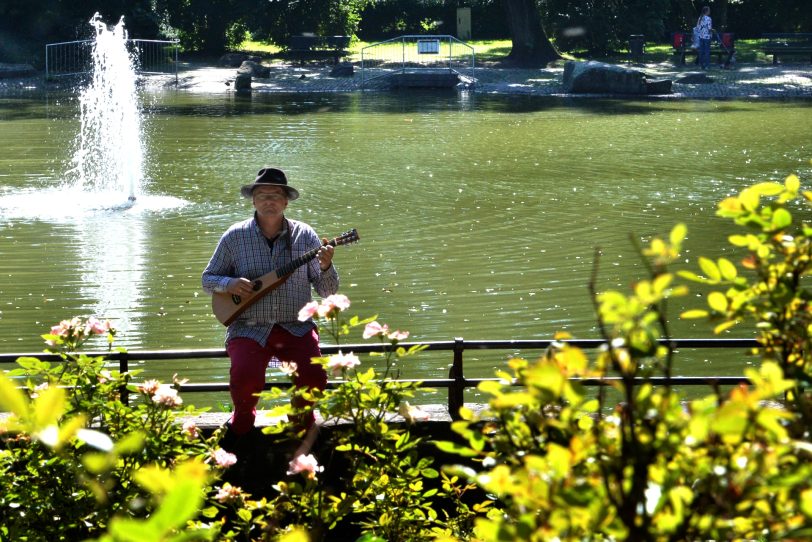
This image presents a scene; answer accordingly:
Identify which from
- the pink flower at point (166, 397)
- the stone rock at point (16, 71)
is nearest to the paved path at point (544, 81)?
the stone rock at point (16, 71)

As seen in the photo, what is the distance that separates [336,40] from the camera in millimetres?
44656

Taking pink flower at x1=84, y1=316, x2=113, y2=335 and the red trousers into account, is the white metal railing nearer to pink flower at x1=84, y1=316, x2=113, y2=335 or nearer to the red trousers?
the red trousers

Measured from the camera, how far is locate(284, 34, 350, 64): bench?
4413 cm

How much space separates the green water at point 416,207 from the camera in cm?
1120

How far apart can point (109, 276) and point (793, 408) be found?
34.2ft

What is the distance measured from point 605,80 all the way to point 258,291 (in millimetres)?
28438

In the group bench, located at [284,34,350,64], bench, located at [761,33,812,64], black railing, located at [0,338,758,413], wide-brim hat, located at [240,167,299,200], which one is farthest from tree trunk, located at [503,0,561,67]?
black railing, located at [0,338,758,413]

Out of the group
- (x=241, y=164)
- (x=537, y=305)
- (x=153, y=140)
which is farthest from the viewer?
(x=153, y=140)

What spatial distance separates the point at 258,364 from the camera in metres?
6.21

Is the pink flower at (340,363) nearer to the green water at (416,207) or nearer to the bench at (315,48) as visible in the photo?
the green water at (416,207)

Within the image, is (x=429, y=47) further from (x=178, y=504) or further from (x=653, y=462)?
(x=178, y=504)

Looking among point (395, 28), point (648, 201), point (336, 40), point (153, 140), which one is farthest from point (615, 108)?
point (395, 28)

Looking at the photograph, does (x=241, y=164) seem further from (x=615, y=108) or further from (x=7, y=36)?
(x=7, y=36)

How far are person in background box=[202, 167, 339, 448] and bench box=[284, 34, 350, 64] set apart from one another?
37308 millimetres
